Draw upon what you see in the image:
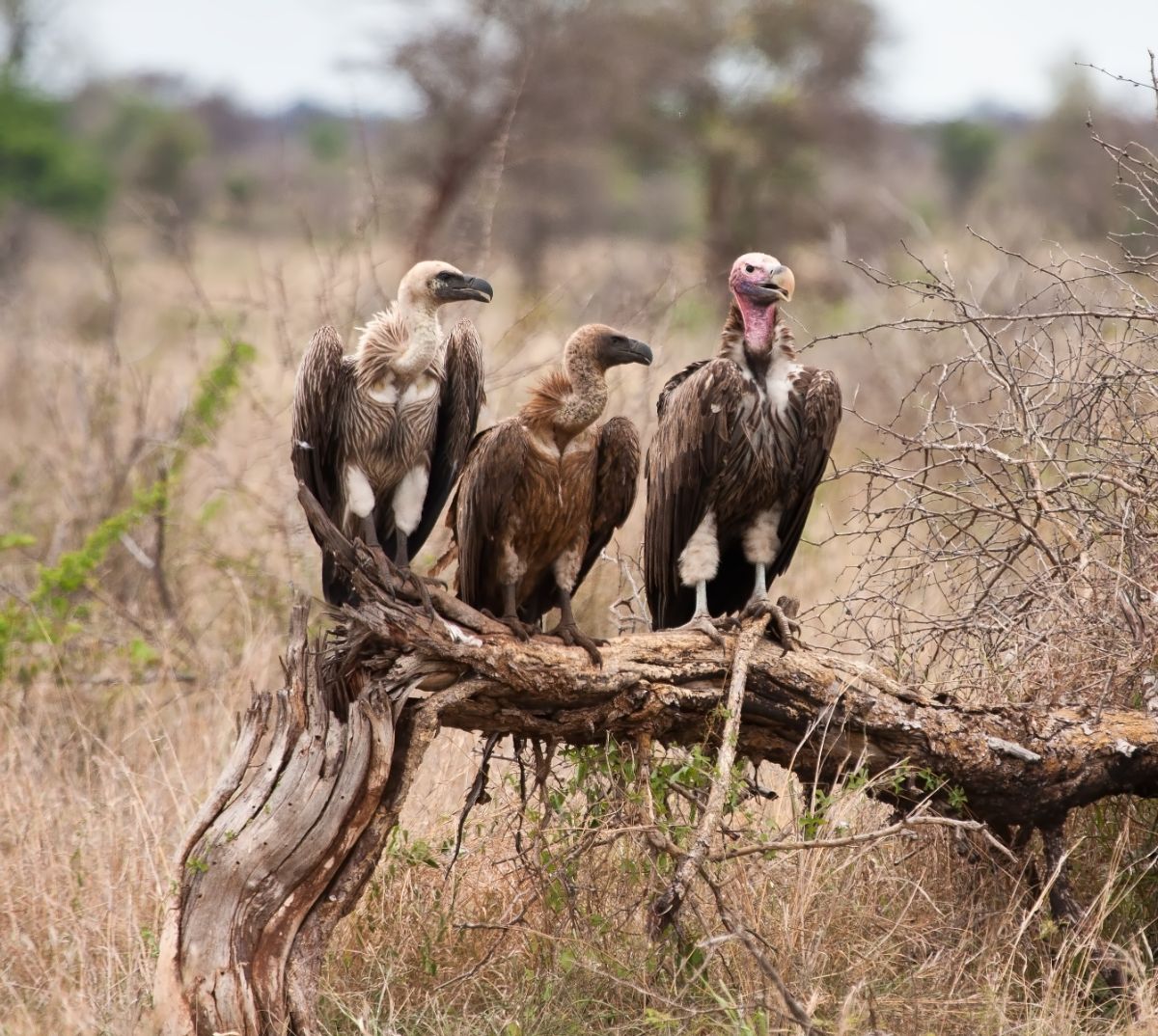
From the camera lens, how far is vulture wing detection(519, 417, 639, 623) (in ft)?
15.0

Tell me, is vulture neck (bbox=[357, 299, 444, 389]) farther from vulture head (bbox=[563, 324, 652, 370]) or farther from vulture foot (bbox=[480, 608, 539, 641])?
vulture foot (bbox=[480, 608, 539, 641])

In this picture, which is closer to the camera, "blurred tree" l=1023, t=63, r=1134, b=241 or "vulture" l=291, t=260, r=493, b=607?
"vulture" l=291, t=260, r=493, b=607

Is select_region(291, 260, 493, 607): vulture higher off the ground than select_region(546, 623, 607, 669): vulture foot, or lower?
higher

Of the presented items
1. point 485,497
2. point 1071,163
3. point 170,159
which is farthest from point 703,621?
point 170,159

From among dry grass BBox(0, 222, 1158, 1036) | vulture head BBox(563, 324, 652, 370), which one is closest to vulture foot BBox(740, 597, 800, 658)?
dry grass BBox(0, 222, 1158, 1036)

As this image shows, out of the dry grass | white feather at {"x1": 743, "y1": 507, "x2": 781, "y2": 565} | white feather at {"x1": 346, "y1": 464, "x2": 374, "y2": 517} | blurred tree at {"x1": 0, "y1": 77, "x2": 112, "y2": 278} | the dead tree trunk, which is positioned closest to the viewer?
the dead tree trunk

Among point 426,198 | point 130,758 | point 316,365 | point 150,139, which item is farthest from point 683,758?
point 150,139

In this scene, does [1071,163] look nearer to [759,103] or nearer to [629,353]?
[759,103]

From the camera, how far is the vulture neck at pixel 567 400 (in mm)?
4453

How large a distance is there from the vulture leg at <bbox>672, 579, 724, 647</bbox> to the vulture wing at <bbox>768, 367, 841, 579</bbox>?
420 mm

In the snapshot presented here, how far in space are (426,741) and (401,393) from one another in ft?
4.68

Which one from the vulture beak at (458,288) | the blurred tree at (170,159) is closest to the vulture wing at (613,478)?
the vulture beak at (458,288)

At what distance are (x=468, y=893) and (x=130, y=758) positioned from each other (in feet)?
6.10

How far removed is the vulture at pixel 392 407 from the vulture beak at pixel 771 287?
0.87m
